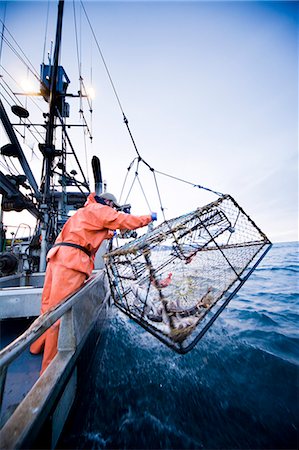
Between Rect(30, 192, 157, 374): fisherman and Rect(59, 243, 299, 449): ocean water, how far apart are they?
3.25 ft

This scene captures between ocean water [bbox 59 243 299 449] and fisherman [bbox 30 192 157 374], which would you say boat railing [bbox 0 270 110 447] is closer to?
fisherman [bbox 30 192 157 374]

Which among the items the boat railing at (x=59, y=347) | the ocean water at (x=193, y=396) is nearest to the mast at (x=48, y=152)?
the ocean water at (x=193, y=396)

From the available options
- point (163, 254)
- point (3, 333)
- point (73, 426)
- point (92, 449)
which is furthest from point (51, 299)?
point (3, 333)

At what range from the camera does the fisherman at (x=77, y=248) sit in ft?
6.90

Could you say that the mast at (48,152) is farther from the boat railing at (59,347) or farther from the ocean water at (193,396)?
the boat railing at (59,347)

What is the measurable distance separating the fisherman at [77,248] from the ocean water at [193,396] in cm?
99

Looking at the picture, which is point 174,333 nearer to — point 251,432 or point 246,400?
point 251,432

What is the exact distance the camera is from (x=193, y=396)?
1991 millimetres

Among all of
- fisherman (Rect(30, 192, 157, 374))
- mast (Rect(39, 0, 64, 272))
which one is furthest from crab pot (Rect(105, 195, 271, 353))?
mast (Rect(39, 0, 64, 272))

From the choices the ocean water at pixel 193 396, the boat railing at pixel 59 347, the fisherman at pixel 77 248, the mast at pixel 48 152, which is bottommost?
the ocean water at pixel 193 396

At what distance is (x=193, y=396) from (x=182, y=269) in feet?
5.82

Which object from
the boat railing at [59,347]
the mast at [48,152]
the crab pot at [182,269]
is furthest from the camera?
the mast at [48,152]

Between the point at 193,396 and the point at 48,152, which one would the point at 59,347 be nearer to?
the point at 193,396

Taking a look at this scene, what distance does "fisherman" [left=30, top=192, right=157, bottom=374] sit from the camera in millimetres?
2104
